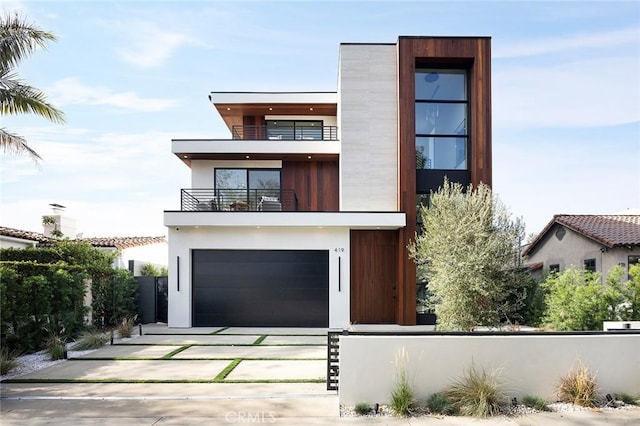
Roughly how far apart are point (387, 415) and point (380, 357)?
2.47 ft

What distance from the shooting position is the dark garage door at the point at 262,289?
50.5 ft

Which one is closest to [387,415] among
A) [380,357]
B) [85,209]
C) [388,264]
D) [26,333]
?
[380,357]

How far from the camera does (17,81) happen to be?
10.3 m

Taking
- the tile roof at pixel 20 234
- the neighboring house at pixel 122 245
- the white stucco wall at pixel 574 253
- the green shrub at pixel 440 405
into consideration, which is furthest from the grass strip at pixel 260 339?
the white stucco wall at pixel 574 253

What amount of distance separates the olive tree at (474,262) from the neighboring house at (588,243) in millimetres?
5045

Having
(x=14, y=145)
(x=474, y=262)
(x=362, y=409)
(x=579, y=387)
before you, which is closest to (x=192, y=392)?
(x=362, y=409)

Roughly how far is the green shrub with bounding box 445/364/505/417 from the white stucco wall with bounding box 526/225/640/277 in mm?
11665

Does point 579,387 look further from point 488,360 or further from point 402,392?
point 402,392

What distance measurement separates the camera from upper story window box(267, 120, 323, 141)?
19.0m

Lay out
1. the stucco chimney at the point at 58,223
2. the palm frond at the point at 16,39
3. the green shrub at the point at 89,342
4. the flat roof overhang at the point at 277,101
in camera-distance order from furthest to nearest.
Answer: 1. the stucco chimney at the point at 58,223
2. the flat roof overhang at the point at 277,101
3. the green shrub at the point at 89,342
4. the palm frond at the point at 16,39

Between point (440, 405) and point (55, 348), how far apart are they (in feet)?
25.9

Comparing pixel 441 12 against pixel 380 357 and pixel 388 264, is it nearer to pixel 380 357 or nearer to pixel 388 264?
pixel 388 264

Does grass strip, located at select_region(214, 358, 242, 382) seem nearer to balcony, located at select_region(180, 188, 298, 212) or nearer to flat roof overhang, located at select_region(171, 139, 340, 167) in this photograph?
balcony, located at select_region(180, 188, 298, 212)

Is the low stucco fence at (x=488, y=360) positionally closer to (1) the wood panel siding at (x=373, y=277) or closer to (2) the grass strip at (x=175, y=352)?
(2) the grass strip at (x=175, y=352)
